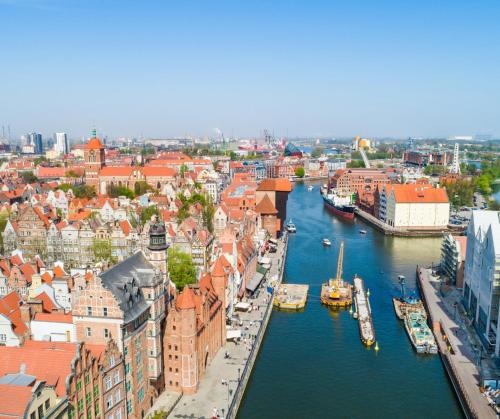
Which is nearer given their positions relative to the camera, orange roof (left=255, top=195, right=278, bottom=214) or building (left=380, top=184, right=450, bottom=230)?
orange roof (left=255, top=195, right=278, bottom=214)

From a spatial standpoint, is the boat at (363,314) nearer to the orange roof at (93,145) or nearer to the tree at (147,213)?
the tree at (147,213)

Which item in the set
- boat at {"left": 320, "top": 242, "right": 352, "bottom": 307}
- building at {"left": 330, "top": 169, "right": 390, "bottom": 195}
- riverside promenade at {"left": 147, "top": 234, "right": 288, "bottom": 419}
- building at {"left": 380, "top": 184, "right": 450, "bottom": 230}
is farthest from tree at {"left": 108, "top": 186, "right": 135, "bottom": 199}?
riverside promenade at {"left": 147, "top": 234, "right": 288, "bottom": 419}

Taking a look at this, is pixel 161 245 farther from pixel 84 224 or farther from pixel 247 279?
pixel 84 224

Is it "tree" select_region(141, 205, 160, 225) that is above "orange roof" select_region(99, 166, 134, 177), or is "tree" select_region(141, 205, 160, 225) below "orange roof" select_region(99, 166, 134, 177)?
below

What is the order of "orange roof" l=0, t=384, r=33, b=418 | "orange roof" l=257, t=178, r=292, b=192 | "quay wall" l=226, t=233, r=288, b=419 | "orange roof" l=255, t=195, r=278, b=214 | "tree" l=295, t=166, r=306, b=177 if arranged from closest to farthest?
"orange roof" l=0, t=384, r=33, b=418 → "quay wall" l=226, t=233, r=288, b=419 → "orange roof" l=255, t=195, r=278, b=214 → "orange roof" l=257, t=178, r=292, b=192 → "tree" l=295, t=166, r=306, b=177

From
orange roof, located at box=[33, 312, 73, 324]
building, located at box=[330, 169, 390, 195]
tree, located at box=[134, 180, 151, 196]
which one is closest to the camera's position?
orange roof, located at box=[33, 312, 73, 324]

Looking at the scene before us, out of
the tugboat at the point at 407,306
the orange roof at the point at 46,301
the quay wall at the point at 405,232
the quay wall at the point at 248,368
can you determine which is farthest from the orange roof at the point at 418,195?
the orange roof at the point at 46,301

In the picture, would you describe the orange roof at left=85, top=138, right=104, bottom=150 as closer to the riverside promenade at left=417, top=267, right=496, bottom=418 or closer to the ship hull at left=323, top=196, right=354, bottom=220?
the ship hull at left=323, top=196, right=354, bottom=220
